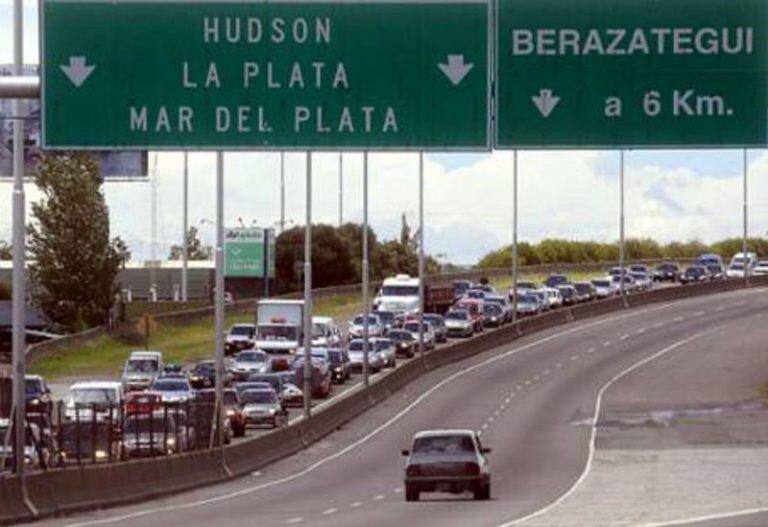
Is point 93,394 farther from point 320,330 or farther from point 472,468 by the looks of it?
point 320,330

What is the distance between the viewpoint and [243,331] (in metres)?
102

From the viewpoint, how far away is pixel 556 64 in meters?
25.6

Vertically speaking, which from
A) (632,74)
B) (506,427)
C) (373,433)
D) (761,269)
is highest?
(632,74)

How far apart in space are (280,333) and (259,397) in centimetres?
2616

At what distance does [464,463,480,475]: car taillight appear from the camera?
46156 millimetres

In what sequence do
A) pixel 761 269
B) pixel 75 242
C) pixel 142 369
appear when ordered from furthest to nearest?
pixel 761 269
pixel 75 242
pixel 142 369

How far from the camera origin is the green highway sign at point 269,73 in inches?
1012

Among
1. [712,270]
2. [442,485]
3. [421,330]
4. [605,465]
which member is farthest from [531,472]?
[712,270]

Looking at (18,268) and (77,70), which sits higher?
(77,70)

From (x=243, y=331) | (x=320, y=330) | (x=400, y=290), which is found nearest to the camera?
(x=320, y=330)

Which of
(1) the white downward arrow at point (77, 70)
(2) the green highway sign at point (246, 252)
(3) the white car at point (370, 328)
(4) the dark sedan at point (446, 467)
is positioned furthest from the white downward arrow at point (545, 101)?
(2) the green highway sign at point (246, 252)

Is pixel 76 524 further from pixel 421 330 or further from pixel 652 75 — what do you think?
pixel 421 330

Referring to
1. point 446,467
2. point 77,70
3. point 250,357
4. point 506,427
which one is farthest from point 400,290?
point 77,70

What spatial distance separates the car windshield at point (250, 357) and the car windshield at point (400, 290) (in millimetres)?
28939
